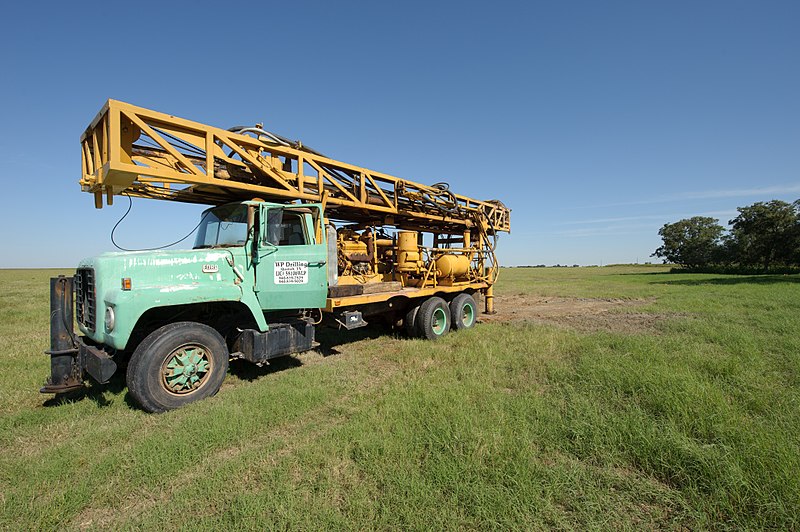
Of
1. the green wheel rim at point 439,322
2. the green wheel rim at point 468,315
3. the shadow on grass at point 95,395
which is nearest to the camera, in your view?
the shadow on grass at point 95,395

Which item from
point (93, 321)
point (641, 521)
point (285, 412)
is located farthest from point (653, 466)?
point (93, 321)

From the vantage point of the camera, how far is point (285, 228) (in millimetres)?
5602

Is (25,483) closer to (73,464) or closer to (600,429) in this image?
(73,464)

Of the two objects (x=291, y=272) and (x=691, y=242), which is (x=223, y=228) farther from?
(x=691, y=242)

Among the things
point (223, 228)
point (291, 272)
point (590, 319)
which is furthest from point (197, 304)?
point (590, 319)

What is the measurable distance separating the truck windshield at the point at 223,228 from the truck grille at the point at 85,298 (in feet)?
4.77

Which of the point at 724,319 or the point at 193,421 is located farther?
the point at 724,319

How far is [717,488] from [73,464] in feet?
16.9

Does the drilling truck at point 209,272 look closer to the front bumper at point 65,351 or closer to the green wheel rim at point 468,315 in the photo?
the front bumper at point 65,351

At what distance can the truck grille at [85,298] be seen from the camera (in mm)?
4496

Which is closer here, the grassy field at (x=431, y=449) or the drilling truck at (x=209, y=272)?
the grassy field at (x=431, y=449)

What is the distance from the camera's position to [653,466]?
2910 mm

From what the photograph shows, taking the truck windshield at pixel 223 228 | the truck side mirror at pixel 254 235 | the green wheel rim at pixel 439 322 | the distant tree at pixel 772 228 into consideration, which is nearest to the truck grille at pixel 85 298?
the truck windshield at pixel 223 228

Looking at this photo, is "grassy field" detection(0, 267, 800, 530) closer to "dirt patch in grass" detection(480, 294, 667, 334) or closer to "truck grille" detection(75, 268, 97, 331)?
"truck grille" detection(75, 268, 97, 331)
